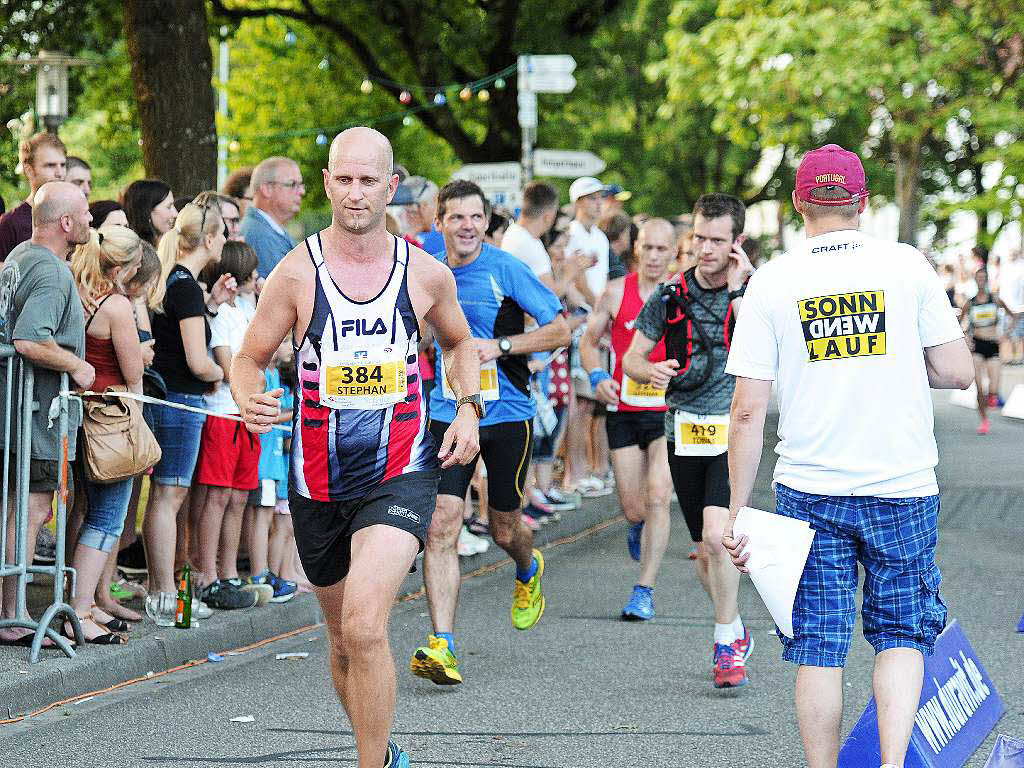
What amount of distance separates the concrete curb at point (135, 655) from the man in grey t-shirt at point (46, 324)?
42cm

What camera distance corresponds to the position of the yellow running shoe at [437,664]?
6945mm

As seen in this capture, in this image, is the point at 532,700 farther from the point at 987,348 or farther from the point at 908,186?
the point at 908,186

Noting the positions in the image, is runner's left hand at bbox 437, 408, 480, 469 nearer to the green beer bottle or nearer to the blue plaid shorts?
the blue plaid shorts

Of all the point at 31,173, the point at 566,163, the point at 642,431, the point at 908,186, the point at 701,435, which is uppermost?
the point at 908,186

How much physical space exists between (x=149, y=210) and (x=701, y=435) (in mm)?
3441

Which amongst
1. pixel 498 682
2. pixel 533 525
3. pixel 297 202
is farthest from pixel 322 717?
pixel 533 525

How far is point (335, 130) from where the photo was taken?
3238 centimetres

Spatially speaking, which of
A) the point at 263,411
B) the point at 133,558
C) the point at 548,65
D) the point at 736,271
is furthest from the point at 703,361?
the point at 548,65

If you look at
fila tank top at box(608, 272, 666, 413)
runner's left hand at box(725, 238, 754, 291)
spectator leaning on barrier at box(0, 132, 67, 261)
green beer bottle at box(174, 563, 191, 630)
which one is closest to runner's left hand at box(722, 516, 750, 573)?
runner's left hand at box(725, 238, 754, 291)

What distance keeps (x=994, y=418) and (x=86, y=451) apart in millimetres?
16882

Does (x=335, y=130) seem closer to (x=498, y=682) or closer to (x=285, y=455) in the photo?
(x=285, y=455)

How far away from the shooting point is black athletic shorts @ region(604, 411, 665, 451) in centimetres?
913

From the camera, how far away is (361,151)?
530 cm

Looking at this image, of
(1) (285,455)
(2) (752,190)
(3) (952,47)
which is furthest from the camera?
(2) (752,190)
